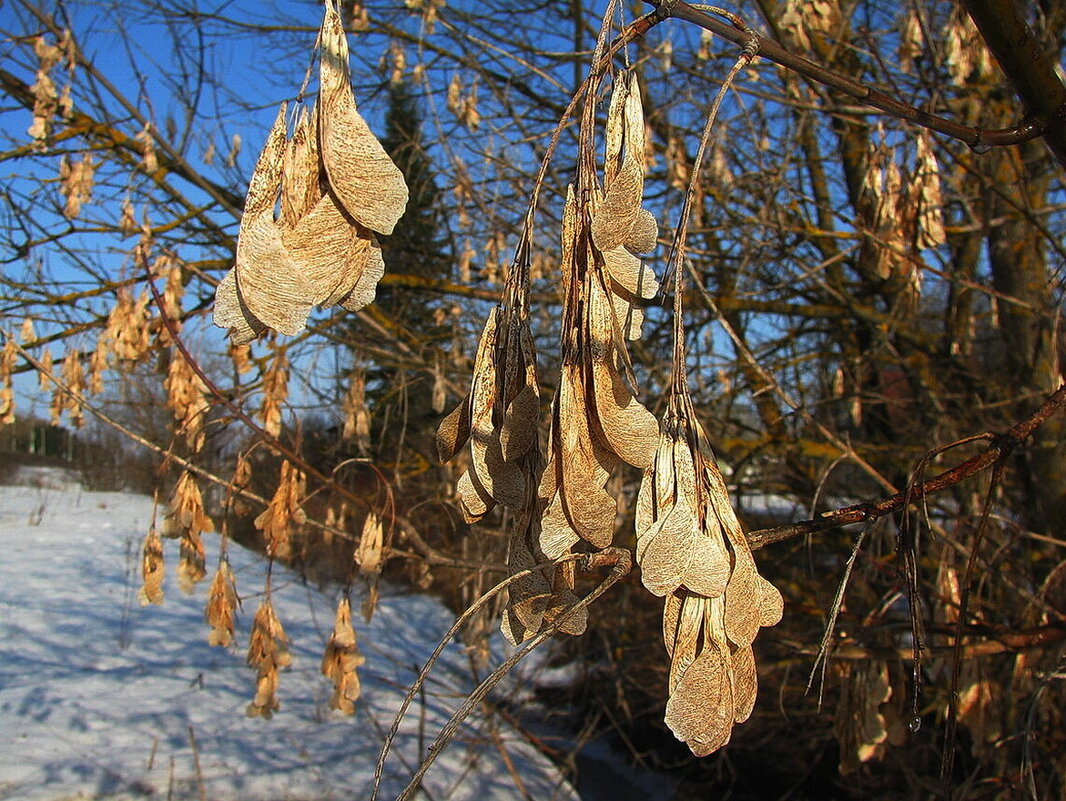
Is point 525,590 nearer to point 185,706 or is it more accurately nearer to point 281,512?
point 281,512

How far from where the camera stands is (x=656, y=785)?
5.81m

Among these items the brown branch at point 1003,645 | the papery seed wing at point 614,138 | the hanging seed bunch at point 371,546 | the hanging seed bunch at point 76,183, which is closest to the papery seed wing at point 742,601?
the papery seed wing at point 614,138

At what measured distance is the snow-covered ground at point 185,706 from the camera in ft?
15.2

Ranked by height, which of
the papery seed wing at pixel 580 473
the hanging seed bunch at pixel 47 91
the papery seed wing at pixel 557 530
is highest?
the hanging seed bunch at pixel 47 91

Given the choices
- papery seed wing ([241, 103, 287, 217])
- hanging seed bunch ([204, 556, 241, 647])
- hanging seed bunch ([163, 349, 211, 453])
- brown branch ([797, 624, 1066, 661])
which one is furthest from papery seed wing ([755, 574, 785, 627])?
hanging seed bunch ([163, 349, 211, 453])

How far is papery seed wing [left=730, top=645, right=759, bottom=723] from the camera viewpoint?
2.00ft

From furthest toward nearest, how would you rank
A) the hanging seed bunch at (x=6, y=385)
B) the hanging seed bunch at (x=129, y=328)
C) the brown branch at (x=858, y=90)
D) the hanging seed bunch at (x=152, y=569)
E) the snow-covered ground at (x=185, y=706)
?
the snow-covered ground at (x=185, y=706)
the hanging seed bunch at (x=6, y=385)
the hanging seed bunch at (x=129, y=328)
the hanging seed bunch at (x=152, y=569)
the brown branch at (x=858, y=90)

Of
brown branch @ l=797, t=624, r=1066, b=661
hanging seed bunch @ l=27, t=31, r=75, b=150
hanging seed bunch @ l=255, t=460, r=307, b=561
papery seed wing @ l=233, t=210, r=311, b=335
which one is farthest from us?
hanging seed bunch @ l=27, t=31, r=75, b=150

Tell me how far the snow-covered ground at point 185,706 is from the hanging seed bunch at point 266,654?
0.90m

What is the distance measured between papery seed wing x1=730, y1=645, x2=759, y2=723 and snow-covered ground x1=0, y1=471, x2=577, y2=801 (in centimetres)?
239

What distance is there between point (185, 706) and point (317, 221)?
6.26 meters

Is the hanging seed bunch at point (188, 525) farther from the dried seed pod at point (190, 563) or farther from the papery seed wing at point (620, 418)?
the papery seed wing at point (620, 418)

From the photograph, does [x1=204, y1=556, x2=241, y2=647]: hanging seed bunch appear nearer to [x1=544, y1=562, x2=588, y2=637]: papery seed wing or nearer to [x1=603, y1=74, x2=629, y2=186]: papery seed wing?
[x1=544, y1=562, x2=588, y2=637]: papery seed wing

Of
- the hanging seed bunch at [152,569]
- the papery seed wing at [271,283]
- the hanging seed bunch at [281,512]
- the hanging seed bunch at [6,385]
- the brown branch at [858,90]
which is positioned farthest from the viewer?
the hanging seed bunch at [6,385]
